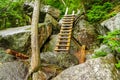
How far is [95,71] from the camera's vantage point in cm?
713

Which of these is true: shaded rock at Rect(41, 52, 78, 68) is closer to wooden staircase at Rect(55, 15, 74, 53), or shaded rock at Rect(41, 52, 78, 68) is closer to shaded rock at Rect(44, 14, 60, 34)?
wooden staircase at Rect(55, 15, 74, 53)

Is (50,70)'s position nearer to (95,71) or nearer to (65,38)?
(95,71)

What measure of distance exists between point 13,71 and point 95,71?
10.8 ft

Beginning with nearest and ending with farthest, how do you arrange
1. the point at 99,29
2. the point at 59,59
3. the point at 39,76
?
the point at 39,76, the point at 59,59, the point at 99,29

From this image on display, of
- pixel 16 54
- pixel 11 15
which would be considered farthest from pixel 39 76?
pixel 11 15

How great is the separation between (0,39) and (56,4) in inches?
458

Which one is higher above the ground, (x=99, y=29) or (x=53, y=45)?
(x=99, y=29)

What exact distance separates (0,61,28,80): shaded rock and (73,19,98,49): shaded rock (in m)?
4.62

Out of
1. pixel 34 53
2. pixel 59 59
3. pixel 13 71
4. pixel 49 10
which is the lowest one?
pixel 13 71

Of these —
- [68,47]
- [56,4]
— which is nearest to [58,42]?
[68,47]

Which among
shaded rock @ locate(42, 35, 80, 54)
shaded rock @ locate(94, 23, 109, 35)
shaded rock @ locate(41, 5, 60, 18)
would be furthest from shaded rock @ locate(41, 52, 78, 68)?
shaded rock @ locate(41, 5, 60, 18)

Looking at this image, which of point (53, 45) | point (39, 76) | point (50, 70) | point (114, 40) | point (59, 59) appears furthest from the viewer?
point (53, 45)

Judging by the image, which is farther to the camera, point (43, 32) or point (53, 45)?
point (53, 45)

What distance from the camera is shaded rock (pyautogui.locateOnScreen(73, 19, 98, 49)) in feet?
41.0
